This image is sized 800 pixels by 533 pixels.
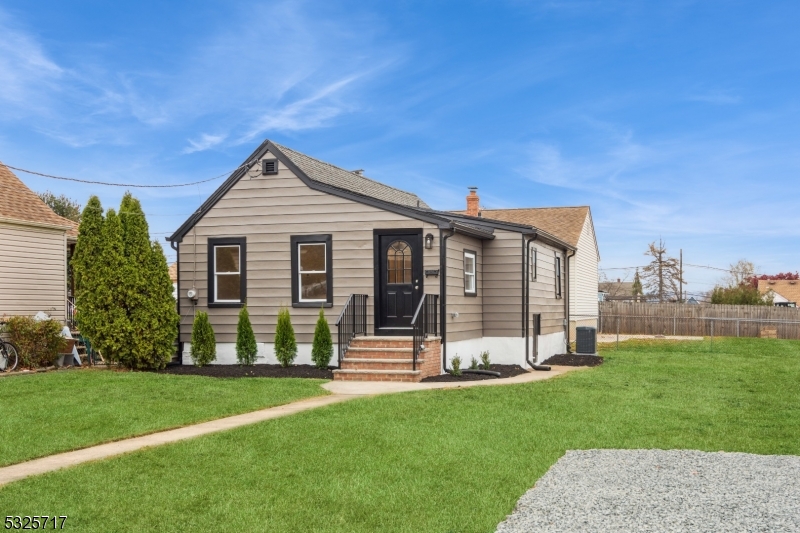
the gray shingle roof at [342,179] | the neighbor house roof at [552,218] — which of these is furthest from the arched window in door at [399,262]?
the neighbor house roof at [552,218]

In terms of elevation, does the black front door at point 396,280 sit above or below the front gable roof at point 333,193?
below

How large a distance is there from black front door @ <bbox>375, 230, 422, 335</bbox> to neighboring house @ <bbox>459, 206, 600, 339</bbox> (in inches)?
558

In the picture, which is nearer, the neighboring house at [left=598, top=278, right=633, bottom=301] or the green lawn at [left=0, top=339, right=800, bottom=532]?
the green lawn at [left=0, top=339, right=800, bottom=532]

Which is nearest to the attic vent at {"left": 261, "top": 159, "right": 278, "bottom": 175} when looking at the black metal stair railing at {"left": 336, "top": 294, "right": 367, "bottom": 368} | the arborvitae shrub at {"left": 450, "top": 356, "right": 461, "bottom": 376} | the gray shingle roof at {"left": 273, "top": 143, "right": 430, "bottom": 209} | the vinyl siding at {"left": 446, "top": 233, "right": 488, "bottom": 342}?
the gray shingle roof at {"left": 273, "top": 143, "right": 430, "bottom": 209}

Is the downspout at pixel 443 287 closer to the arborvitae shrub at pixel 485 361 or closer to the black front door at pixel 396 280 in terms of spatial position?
the black front door at pixel 396 280

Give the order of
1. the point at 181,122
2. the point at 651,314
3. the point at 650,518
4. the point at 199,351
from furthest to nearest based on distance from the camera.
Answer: the point at 651,314 → the point at 181,122 → the point at 199,351 → the point at 650,518

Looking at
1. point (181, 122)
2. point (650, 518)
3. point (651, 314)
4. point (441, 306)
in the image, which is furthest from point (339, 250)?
→ point (651, 314)

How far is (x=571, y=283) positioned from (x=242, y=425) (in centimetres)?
2148

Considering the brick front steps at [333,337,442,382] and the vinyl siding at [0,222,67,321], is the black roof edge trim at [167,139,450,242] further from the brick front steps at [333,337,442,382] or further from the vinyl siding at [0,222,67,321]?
the vinyl siding at [0,222,67,321]

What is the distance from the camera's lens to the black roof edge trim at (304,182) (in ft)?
50.0

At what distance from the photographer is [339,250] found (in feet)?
51.9

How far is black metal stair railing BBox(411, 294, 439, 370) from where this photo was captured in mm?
14172

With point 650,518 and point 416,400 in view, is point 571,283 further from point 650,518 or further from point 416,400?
point 650,518

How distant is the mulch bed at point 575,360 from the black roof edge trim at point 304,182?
19.2ft
